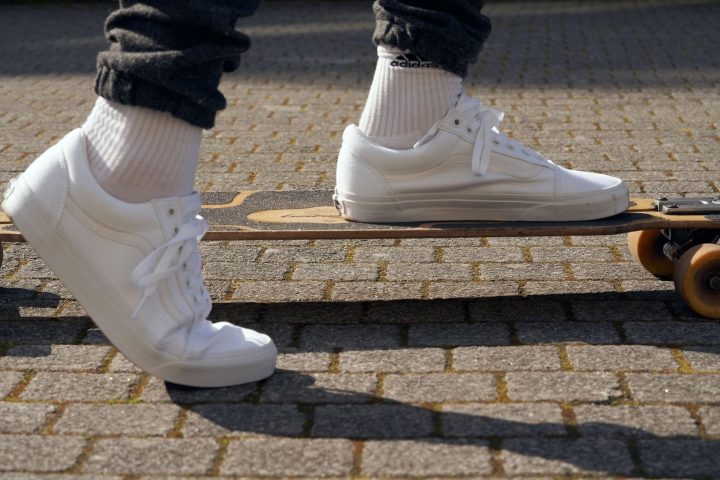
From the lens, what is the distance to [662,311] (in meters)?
3.36

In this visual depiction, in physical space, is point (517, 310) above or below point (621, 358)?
below

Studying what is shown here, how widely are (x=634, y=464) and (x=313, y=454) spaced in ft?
2.02

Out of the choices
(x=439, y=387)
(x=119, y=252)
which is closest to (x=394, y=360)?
(x=439, y=387)

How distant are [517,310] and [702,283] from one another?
487 mm

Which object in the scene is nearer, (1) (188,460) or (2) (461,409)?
(1) (188,460)

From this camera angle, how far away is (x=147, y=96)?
2580mm

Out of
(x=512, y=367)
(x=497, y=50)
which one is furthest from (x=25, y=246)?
(x=497, y=50)

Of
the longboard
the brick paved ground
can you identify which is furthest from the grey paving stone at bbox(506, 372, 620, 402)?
the longboard

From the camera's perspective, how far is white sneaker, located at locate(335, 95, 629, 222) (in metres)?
3.41

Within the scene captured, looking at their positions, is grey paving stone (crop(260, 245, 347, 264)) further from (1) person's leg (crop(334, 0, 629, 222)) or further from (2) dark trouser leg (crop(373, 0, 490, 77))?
(2) dark trouser leg (crop(373, 0, 490, 77))

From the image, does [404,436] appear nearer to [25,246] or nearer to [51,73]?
[25,246]

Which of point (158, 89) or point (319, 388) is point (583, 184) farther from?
point (158, 89)

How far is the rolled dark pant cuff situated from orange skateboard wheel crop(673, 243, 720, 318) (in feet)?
4.48

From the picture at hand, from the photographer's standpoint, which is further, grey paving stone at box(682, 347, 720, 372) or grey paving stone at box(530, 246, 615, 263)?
grey paving stone at box(530, 246, 615, 263)
